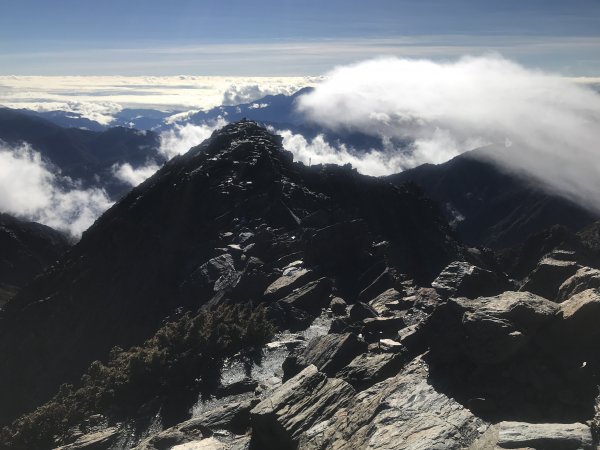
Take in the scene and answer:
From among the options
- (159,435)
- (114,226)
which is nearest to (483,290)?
(159,435)

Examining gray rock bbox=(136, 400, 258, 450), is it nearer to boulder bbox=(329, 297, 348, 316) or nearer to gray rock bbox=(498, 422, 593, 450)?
gray rock bbox=(498, 422, 593, 450)

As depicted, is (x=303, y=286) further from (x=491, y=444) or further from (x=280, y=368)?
(x=491, y=444)

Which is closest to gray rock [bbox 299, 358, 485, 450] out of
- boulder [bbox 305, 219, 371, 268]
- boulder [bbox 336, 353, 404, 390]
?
boulder [bbox 336, 353, 404, 390]

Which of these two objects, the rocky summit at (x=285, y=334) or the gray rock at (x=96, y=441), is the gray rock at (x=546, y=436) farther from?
the gray rock at (x=96, y=441)

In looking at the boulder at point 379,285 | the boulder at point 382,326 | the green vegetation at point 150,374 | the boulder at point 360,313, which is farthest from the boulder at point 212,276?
the boulder at point 382,326

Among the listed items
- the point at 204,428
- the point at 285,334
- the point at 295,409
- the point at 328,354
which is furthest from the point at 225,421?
the point at 285,334
